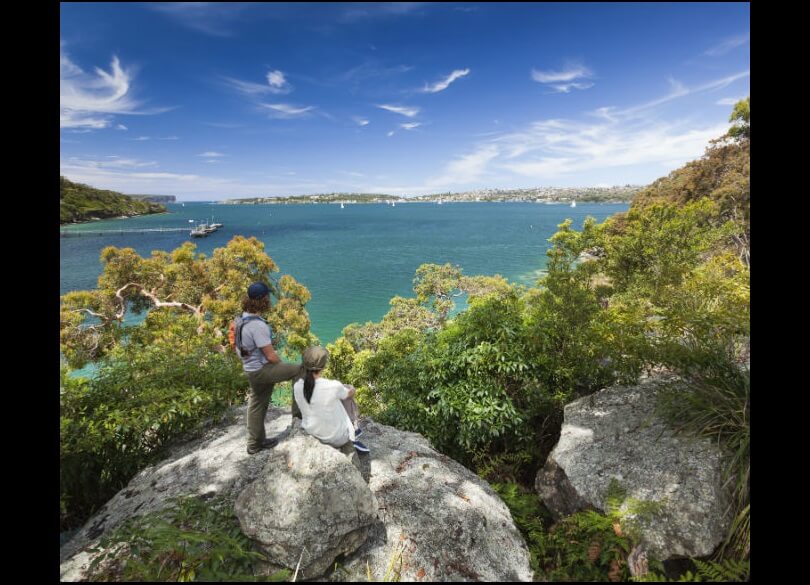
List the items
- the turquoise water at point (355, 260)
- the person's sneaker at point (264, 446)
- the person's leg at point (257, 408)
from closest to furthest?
the person's leg at point (257, 408) → the person's sneaker at point (264, 446) → the turquoise water at point (355, 260)

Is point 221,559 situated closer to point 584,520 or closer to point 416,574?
point 416,574

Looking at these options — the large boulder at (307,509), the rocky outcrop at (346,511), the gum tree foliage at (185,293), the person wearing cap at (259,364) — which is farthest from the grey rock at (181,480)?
the gum tree foliage at (185,293)

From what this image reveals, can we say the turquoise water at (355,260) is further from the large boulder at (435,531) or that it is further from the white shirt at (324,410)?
the white shirt at (324,410)

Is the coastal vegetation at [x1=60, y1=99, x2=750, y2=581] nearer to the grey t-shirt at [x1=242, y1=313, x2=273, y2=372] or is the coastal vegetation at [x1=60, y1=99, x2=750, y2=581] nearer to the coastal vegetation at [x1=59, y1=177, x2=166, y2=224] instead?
the grey t-shirt at [x1=242, y1=313, x2=273, y2=372]

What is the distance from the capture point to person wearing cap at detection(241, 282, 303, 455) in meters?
3.88

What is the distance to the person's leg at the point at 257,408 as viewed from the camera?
4.13m

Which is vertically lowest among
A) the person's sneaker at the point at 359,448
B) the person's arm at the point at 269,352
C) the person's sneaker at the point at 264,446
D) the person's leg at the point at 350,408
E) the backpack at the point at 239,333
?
the person's sneaker at the point at 264,446

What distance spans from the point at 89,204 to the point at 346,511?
487 feet

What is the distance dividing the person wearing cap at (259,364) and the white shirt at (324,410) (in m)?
0.38

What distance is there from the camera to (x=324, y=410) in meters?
3.53

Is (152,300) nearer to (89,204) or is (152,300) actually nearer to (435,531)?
A: (435,531)

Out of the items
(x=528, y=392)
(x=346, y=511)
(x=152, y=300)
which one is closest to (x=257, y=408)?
(x=346, y=511)

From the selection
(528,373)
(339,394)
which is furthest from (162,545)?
(528,373)
